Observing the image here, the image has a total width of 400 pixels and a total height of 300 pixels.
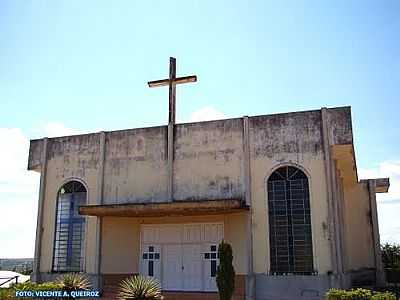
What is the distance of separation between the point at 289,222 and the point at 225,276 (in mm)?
4132

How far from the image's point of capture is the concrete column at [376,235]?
22.9 meters

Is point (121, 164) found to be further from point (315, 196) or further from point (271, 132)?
point (315, 196)

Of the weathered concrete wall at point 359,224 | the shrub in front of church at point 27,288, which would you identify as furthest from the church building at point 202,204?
the shrub in front of church at point 27,288

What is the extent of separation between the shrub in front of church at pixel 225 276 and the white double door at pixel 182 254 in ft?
13.8

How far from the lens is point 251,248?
55.6 ft

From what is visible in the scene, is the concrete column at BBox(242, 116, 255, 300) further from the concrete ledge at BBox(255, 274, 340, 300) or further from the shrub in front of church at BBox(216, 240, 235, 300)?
the shrub in front of church at BBox(216, 240, 235, 300)

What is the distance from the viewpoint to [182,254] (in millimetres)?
18562

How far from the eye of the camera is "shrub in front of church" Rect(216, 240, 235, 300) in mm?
13625

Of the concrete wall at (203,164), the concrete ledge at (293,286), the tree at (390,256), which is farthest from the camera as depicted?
the tree at (390,256)

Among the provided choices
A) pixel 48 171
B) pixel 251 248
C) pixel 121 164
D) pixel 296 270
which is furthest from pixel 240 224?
pixel 48 171

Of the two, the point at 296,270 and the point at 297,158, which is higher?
the point at 297,158

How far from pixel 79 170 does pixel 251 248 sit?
8.03 m

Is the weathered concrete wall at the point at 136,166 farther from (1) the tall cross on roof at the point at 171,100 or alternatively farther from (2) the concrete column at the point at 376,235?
(2) the concrete column at the point at 376,235

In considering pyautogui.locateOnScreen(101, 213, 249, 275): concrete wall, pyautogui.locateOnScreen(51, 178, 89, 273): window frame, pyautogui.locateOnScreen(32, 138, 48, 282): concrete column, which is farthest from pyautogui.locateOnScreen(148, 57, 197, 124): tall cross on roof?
pyautogui.locateOnScreen(32, 138, 48, 282): concrete column
